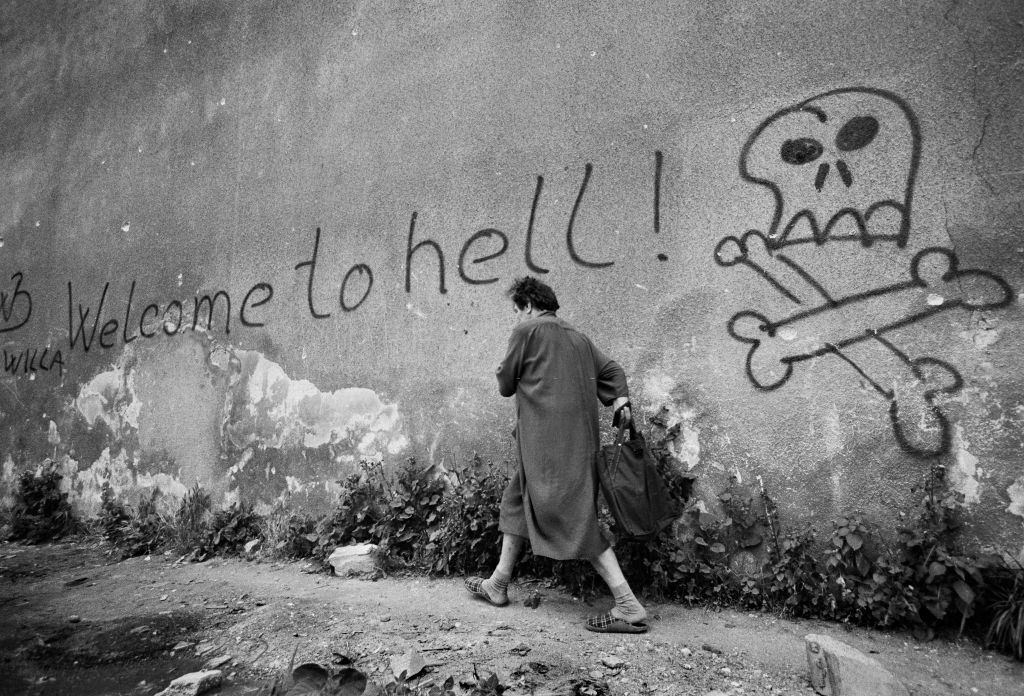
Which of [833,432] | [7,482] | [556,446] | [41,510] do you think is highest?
[833,432]

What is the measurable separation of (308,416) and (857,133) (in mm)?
3724

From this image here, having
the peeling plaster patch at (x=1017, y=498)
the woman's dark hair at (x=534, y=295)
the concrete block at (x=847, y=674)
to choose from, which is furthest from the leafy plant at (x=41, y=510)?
the peeling plaster patch at (x=1017, y=498)

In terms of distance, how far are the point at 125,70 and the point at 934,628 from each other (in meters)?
7.28

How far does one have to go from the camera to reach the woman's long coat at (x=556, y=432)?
3.09 metres

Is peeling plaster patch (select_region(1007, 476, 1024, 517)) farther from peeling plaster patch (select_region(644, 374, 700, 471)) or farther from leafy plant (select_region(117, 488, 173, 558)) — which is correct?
leafy plant (select_region(117, 488, 173, 558))

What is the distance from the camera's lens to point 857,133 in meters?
3.17

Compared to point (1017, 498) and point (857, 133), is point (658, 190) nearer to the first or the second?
point (857, 133)

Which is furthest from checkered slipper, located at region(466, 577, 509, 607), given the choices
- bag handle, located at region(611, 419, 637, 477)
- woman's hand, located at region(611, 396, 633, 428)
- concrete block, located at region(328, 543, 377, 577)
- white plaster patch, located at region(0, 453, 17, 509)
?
white plaster patch, located at region(0, 453, 17, 509)

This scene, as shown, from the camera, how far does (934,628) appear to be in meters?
2.77

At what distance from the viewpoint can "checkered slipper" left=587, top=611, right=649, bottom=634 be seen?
2947 mm

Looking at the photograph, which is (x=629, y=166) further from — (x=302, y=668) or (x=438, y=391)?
(x=302, y=668)

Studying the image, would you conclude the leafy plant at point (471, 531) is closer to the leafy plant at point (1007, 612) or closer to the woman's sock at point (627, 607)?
the woman's sock at point (627, 607)

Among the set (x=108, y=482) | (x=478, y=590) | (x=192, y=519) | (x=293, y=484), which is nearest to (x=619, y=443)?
(x=478, y=590)

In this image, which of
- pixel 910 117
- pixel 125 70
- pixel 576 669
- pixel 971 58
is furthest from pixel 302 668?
pixel 125 70
